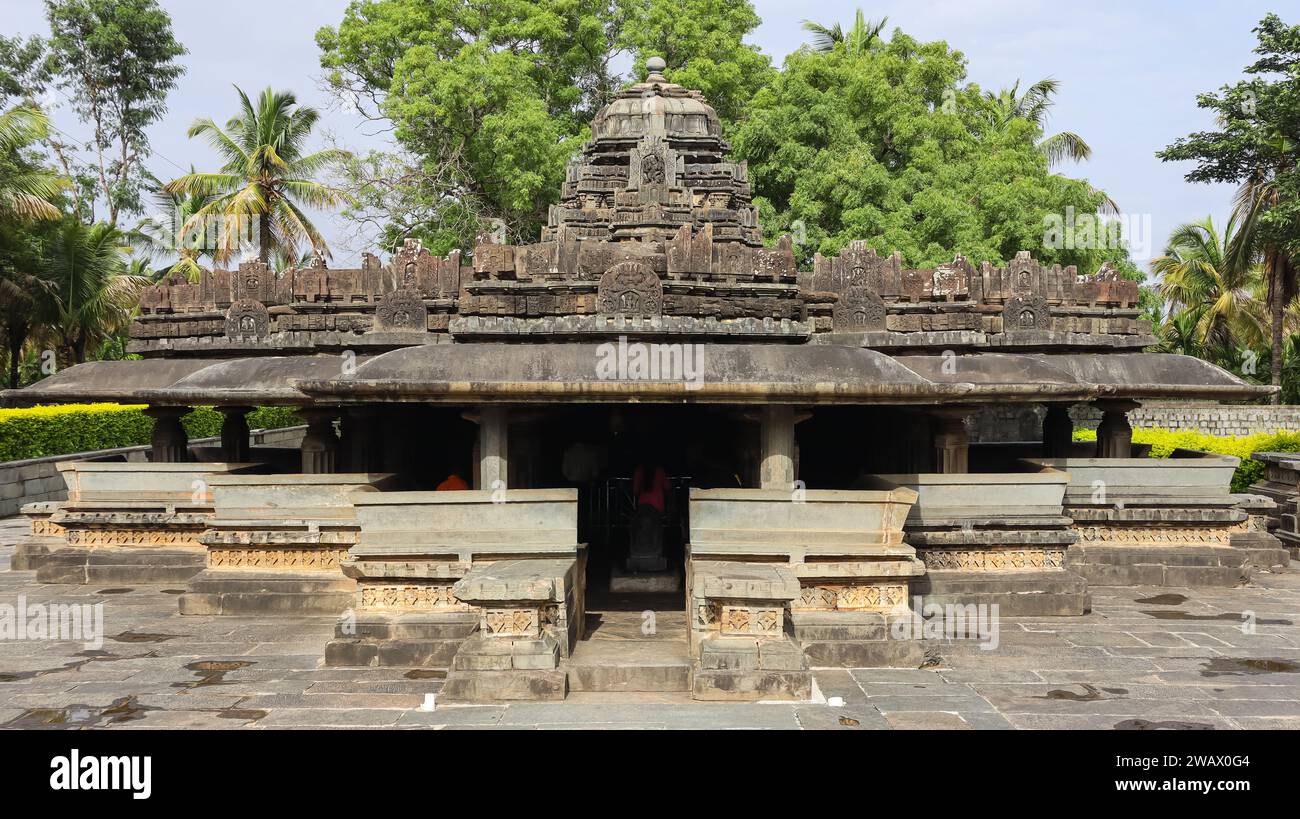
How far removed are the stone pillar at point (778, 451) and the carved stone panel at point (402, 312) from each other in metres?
5.08

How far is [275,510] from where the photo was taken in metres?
9.33

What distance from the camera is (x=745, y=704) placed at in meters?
6.25

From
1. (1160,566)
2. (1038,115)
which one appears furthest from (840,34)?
(1160,566)

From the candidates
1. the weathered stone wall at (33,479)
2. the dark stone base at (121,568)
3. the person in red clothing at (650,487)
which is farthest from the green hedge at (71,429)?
the person in red clothing at (650,487)

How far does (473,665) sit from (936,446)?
218 inches

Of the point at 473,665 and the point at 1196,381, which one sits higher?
the point at 1196,381

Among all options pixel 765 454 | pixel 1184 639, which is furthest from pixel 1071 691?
pixel 765 454

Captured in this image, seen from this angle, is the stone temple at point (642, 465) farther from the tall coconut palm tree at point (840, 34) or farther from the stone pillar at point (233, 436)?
the tall coconut palm tree at point (840, 34)

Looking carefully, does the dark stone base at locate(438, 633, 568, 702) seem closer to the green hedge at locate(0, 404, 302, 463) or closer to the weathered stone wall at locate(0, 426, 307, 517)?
the green hedge at locate(0, 404, 302, 463)

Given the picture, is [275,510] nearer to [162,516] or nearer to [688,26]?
[162,516]

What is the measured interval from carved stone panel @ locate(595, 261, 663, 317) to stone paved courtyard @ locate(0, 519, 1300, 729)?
3360 millimetres

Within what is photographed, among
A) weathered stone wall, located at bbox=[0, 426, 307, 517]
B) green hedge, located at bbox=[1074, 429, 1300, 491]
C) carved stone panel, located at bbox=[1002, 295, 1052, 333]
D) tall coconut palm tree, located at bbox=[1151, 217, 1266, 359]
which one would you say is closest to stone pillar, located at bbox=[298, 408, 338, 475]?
weathered stone wall, located at bbox=[0, 426, 307, 517]

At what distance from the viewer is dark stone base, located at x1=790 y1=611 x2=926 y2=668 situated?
7.27 meters

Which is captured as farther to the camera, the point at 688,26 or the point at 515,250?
the point at 688,26
